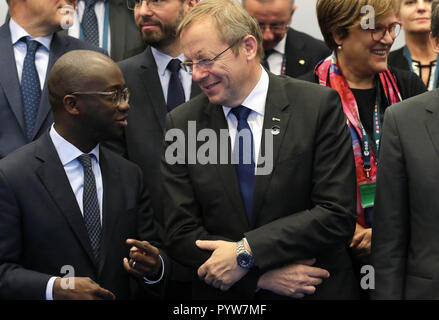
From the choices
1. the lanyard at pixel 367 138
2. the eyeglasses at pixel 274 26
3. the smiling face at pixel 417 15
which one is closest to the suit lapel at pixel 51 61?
the eyeglasses at pixel 274 26

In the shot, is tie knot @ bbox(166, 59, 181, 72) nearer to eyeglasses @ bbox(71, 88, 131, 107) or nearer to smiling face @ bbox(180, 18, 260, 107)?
eyeglasses @ bbox(71, 88, 131, 107)

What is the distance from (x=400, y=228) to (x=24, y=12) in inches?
86.8

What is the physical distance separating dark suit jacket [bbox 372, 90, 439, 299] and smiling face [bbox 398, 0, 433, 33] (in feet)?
5.88

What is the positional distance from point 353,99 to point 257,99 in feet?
2.11

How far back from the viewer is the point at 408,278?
267 cm

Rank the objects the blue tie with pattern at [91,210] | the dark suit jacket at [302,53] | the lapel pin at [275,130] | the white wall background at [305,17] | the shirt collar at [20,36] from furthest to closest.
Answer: the white wall background at [305,17]
the dark suit jacket at [302,53]
the shirt collar at [20,36]
the blue tie with pattern at [91,210]
the lapel pin at [275,130]

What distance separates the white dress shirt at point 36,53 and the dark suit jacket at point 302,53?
1.30 meters

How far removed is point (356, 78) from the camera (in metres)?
3.48

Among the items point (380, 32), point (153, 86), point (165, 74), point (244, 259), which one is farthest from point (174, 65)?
point (244, 259)

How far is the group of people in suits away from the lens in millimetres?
2697

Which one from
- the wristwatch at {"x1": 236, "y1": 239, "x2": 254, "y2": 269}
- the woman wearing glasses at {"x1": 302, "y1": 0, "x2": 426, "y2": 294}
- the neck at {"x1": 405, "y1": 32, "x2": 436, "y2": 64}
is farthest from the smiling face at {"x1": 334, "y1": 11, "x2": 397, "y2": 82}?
the wristwatch at {"x1": 236, "y1": 239, "x2": 254, "y2": 269}

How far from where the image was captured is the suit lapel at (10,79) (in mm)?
3424

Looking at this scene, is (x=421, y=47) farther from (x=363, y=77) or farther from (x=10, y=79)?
(x=10, y=79)
